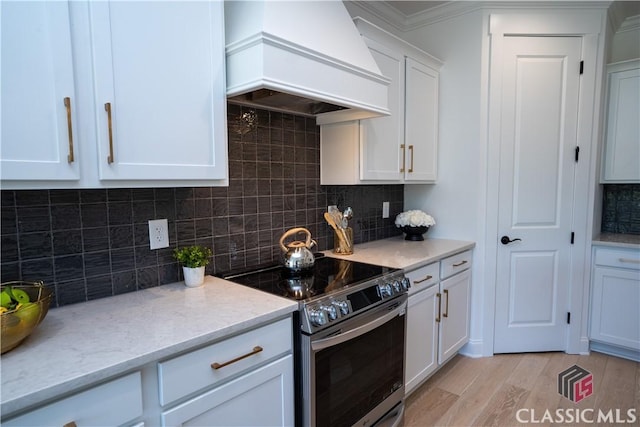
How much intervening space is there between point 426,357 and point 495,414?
0.47 metres

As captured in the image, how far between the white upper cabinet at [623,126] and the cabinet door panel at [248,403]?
2953 millimetres

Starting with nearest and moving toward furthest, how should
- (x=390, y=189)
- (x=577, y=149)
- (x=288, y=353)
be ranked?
(x=288, y=353)
(x=577, y=149)
(x=390, y=189)

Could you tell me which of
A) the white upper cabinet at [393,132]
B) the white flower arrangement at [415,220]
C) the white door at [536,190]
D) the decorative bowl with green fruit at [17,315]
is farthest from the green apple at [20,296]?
the white door at [536,190]

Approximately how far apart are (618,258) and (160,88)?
312 cm

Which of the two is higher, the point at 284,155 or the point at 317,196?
the point at 284,155

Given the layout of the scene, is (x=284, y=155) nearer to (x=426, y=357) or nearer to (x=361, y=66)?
(x=361, y=66)

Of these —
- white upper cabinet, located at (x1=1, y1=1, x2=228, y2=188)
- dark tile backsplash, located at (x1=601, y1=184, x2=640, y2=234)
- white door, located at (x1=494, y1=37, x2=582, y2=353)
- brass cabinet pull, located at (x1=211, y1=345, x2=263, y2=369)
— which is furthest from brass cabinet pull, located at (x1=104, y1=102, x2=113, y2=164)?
dark tile backsplash, located at (x1=601, y1=184, x2=640, y2=234)

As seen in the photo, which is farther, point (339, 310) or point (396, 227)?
point (396, 227)

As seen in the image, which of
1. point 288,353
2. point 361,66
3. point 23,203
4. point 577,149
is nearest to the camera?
point 23,203

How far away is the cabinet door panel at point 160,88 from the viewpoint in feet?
3.72

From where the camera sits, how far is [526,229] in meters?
2.68

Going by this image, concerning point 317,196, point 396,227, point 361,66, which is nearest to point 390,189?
point 396,227

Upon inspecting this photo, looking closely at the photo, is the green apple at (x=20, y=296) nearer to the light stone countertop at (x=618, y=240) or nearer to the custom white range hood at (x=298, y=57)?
the custom white range hood at (x=298, y=57)

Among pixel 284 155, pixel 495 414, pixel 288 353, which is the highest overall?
pixel 284 155
